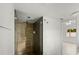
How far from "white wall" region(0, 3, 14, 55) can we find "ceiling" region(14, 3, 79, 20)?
0.30 ft

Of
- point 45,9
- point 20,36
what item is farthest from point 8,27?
point 45,9

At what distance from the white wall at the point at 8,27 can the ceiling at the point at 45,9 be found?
0.30 ft

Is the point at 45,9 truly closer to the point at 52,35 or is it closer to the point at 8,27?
the point at 52,35

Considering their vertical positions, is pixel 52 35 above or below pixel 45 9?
below

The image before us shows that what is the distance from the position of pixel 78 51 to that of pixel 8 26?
32.8 inches

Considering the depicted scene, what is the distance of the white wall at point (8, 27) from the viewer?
113 cm

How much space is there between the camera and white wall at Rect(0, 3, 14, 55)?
3.71ft

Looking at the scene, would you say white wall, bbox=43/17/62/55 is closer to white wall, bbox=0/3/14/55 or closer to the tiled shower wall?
the tiled shower wall

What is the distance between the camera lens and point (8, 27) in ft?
3.77

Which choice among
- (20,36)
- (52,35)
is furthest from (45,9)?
(20,36)

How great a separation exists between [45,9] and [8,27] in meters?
0.47

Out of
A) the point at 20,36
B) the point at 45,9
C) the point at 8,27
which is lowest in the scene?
the point at 20,36

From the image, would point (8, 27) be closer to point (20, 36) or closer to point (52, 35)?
point (20, 36)

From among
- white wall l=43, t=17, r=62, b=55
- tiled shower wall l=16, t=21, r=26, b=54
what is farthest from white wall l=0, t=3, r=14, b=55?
white wall l=43, t=17, r=62, b=55
